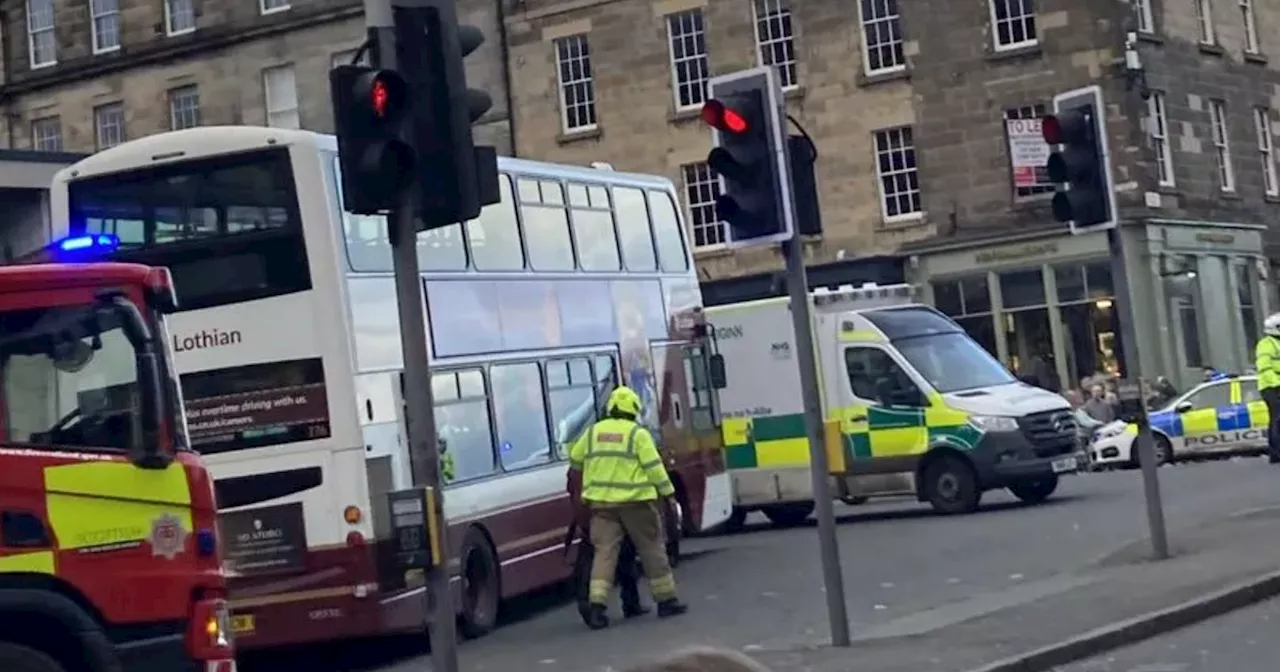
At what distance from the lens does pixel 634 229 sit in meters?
23.0

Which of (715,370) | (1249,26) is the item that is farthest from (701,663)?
(1249,26)

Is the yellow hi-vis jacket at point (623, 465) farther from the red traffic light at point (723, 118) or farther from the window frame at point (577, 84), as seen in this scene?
the window frame at point (577, 84)

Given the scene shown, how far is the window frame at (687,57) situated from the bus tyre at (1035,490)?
18.7m

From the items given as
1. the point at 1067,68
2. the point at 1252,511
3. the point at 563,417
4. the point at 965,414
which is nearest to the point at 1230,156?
the point at 1067,68

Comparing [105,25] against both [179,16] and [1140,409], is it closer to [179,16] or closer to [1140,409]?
[179,16]

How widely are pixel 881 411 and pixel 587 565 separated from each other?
27.8ft

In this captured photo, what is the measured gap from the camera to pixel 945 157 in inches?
1666

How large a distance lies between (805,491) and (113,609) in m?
15.8

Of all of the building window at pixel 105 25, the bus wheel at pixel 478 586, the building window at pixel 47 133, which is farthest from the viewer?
the building window at pixel 47 133

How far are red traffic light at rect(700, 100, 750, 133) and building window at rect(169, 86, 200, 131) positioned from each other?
127 ft

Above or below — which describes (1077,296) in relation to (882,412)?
above

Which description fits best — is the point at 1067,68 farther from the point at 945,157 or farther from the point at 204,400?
the point at 204,400

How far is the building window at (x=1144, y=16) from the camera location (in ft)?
139

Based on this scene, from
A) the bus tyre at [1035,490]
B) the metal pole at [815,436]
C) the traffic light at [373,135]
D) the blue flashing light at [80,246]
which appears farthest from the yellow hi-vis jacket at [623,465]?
the bus tyre at [1035,490]
